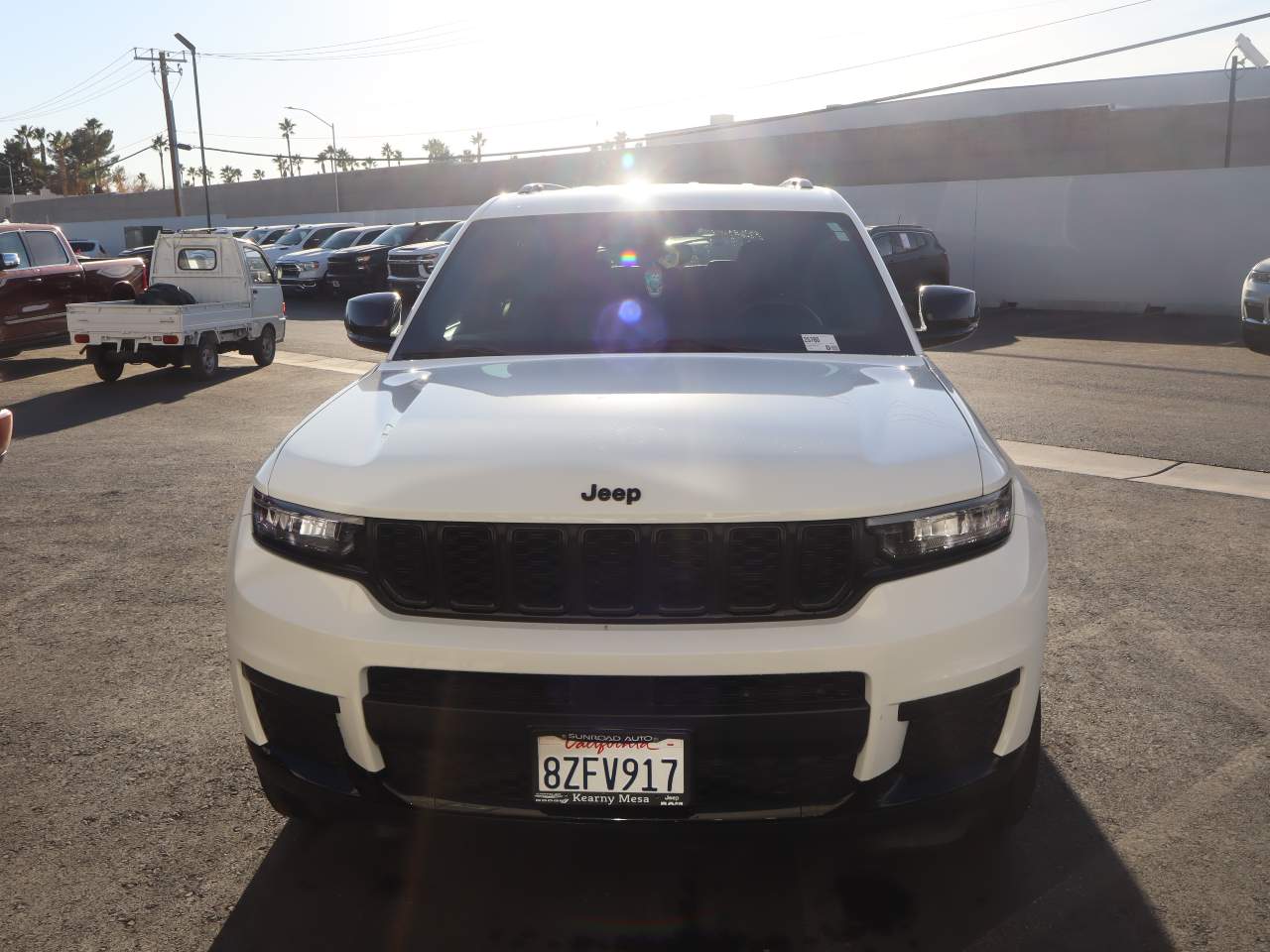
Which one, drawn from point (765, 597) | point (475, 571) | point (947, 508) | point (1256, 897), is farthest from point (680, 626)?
point (1256, 897)

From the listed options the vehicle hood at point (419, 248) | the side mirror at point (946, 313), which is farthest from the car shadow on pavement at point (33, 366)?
the side mirror at point (946, 313)

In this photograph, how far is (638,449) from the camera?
2.68 meters

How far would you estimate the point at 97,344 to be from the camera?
14.1m

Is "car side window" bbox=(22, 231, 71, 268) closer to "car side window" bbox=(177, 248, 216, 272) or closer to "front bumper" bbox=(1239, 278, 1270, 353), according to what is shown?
"car side window" bbox=(177, 248, 216, 272)

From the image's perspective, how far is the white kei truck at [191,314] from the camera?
45.8 feet

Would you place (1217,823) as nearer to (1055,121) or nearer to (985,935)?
(985,935)

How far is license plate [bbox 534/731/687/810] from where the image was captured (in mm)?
2449

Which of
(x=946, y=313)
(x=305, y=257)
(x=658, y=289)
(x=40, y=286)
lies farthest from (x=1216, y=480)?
(x=305, y=257)

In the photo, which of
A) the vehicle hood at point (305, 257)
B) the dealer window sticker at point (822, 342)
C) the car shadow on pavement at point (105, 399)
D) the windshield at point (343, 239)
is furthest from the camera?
the windshield at point (343, 239)

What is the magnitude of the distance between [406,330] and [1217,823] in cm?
289

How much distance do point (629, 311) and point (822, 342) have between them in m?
0.64

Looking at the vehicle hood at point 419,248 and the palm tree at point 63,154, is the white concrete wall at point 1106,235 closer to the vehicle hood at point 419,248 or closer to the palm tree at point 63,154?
the vehicle hood at point 419,248

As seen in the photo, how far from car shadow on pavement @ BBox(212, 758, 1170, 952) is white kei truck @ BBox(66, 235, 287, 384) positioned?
470 inches

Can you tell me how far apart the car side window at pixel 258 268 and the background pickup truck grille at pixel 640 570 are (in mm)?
14282
